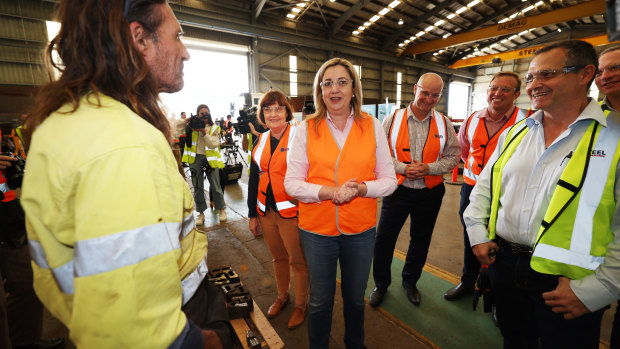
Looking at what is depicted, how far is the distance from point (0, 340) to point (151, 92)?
1.70 metres

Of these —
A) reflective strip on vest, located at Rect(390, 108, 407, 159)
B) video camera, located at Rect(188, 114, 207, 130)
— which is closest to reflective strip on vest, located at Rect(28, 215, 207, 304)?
reflective strip on vest, located at Rect(390, 108, 407, 159)

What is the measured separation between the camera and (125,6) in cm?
72

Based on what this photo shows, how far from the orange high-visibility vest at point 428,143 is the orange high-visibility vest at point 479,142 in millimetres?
424

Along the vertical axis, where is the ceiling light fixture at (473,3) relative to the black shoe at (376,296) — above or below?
above

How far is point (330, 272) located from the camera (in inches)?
67.2

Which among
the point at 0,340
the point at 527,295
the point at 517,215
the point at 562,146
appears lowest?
the point at 0,340

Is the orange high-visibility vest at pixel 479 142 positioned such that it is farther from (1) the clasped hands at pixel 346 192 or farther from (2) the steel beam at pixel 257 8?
(2) the steel beam at pixel 257 8

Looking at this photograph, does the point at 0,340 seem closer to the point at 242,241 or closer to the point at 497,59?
the point at 242,241

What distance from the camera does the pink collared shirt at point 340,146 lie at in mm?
1639

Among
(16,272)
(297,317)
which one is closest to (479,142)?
(297,317)

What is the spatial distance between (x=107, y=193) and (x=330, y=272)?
55.8 inches

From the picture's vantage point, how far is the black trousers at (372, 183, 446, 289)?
8.15 feet

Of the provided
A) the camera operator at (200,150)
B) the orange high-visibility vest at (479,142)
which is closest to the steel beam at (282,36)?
the camera operator at (200,150)

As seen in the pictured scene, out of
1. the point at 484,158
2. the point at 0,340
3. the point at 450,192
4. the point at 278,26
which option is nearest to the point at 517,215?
the point at 484,158
